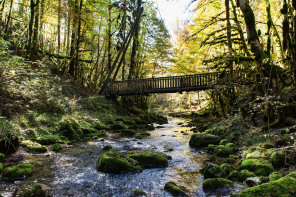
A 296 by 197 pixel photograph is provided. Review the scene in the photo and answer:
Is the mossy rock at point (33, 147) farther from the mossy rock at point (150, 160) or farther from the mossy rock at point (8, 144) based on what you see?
the mossy rock at point (150, 160)

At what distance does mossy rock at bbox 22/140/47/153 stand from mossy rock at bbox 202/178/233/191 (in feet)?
15.2

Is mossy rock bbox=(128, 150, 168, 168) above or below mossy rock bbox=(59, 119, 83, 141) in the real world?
below

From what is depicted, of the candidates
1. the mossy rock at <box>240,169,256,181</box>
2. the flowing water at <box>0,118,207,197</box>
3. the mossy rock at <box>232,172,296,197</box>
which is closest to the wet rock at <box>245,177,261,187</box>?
the mossy rock at <box>240,169,256,181</box>

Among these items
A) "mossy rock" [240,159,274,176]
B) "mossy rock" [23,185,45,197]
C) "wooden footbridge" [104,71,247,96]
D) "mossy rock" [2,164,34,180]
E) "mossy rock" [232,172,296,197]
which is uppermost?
"wooden footbridge" [104,71,247,96]

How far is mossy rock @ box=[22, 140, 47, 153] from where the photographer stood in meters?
5.50

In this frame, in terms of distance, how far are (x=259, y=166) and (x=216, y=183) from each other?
1114 mm

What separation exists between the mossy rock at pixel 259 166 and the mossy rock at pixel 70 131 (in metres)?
5.94

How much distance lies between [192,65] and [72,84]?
33.2 feet

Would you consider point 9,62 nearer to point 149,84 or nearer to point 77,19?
point 77,19

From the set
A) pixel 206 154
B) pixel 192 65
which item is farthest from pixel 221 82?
pixel 192 65

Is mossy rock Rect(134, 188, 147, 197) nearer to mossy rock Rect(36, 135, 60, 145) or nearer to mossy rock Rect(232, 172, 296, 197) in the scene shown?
mossy rock Rect(232, 172, 296, 197)

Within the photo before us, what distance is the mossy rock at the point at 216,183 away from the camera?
142 inches

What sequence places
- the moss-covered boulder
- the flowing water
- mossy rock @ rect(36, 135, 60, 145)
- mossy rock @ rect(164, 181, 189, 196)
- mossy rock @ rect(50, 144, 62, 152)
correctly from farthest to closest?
the moss-covered boulder, mossy rock @ rect(36, 135, 60, 145), mossy rock @ rect(50, 144, 62, 152), the flowing water, mossy rock @ rect(164, 181, 189, 196)

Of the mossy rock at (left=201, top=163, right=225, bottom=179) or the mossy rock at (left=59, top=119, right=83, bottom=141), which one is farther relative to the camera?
the mossy rock at (left=59, top=119, right=83, bottom=141)
